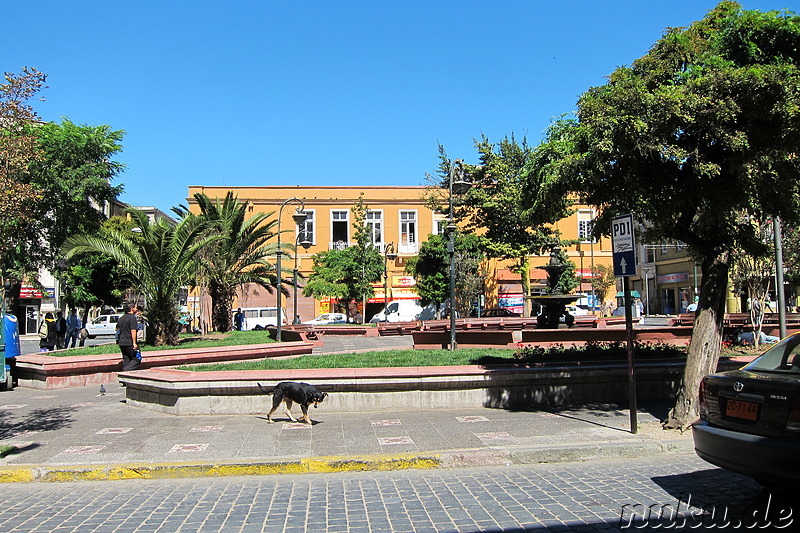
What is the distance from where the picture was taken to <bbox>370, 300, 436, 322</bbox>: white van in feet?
145

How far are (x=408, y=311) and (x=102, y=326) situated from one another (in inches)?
819

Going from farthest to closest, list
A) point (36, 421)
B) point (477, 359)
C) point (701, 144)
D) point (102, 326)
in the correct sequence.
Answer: point (102, 326) → point (477, 359) → point (36, 421) → point (701, 144)

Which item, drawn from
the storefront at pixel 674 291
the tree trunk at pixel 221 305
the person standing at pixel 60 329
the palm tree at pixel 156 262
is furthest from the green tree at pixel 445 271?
the palm tree at pixel 156 262

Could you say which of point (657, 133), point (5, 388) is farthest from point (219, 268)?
point (657, 133)

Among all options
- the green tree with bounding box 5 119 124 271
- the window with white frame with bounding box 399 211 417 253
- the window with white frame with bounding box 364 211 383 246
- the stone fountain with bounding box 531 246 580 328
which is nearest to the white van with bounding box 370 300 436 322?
the window with white frame with bounding box 399 211 417 253

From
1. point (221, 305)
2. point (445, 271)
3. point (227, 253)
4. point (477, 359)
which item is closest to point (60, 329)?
point (221, 305)

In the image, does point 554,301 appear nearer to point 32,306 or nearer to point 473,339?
point 473,339

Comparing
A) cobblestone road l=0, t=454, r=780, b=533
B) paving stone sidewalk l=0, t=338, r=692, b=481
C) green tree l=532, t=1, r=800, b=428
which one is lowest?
cobblestone road l=0, t=454, r=780, b=533

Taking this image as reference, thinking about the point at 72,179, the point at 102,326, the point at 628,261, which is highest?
the point at 72,179

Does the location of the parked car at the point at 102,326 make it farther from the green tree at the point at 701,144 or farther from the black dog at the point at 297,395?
the green tree at the point at 701,144

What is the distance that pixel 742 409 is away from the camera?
4551mm

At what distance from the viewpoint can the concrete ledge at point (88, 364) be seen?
12578mm

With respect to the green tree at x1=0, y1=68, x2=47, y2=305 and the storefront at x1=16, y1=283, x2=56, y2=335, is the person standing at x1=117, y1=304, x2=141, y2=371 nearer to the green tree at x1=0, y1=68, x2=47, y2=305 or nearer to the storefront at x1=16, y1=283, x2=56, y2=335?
the green tree at x1=0, y1=68, x2=47, y2=305

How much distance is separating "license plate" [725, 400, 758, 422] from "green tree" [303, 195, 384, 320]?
35.8 metres
